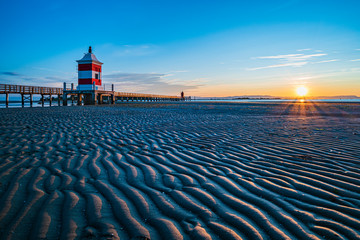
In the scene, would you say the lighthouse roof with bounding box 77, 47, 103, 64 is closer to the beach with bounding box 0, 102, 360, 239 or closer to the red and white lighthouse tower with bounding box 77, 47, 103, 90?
the red and white lighthouse tower with bounding box 77, 47, 103, 90

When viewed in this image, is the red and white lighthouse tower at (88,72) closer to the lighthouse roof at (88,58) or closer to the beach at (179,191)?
the lighthouse roof at (88,58)

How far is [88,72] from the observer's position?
30656mm

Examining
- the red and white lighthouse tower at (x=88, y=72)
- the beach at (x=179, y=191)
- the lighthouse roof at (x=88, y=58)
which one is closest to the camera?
the beach at (x=179, y=191)

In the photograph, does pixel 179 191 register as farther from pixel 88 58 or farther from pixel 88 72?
pixel 88 58

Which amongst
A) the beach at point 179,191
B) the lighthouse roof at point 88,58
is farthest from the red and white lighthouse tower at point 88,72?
the beach at point 179,191

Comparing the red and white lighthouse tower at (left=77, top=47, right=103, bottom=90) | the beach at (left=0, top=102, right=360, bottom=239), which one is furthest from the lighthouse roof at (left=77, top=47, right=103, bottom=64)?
the beach at (left=0, top=102, right=360, bottom=239)

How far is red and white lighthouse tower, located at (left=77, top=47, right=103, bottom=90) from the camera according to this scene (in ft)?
99.7

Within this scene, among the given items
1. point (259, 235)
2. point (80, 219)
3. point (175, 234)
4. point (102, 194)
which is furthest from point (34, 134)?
point (259, 235)

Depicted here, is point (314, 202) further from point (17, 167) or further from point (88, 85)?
point (88, 85)

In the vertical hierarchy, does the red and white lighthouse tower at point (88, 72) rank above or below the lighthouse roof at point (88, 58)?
below

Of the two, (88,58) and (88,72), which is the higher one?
(88,58)

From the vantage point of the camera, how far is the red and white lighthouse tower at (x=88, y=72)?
30.4m

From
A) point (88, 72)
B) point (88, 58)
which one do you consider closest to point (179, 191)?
point (88, 72)

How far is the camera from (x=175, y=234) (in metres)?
2.14
